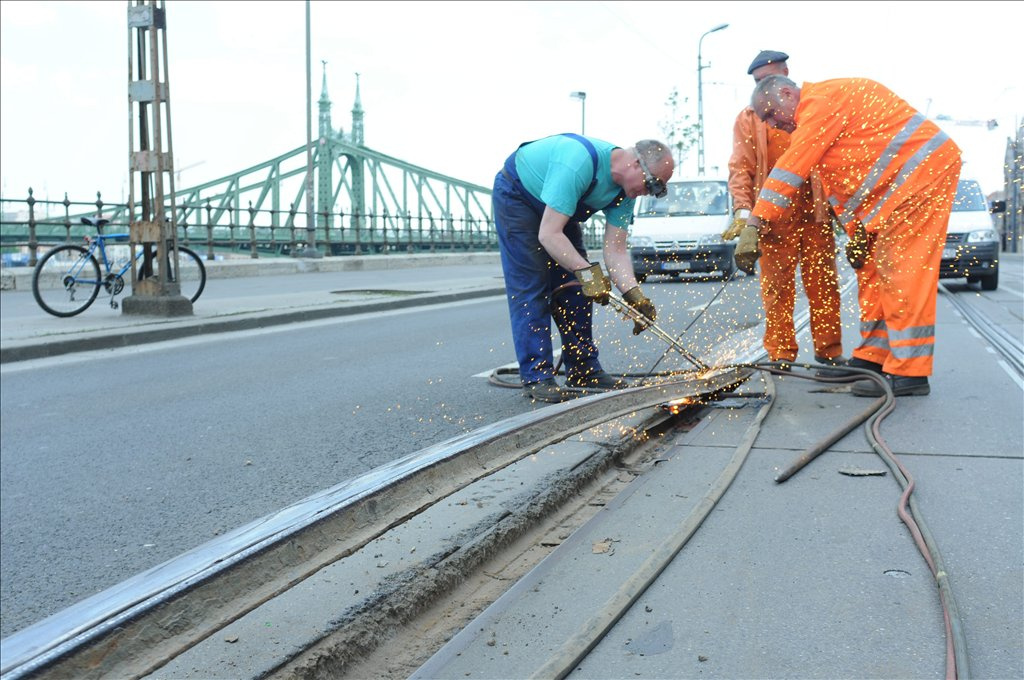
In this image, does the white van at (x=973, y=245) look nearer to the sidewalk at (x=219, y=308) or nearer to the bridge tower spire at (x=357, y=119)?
the sidewalk at (x=219, y=308)

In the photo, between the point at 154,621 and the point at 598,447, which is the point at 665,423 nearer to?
the point at 598,447

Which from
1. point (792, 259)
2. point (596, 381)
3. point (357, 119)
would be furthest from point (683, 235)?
point (357, 119)

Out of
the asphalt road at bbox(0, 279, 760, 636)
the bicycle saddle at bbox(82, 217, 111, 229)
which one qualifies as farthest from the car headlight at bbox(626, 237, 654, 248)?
the bicycle saddle at bbox(82, 217, 111, 229)

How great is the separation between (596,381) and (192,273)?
26.7ft

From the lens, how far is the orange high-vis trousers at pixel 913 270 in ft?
17.2

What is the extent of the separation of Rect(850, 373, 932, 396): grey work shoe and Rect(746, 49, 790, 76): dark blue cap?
185cm

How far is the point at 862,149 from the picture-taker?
5.37 m

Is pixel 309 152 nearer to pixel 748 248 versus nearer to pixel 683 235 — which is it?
pixel 683 235

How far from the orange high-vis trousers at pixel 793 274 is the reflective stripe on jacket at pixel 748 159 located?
31 centimetres

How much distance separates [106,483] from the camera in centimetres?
452

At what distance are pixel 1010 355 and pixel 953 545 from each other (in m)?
4.60

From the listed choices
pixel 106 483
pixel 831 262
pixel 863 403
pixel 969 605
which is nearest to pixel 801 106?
pixel 831 262

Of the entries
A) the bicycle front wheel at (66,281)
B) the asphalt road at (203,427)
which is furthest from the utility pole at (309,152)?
the asphalt road at (203,427)

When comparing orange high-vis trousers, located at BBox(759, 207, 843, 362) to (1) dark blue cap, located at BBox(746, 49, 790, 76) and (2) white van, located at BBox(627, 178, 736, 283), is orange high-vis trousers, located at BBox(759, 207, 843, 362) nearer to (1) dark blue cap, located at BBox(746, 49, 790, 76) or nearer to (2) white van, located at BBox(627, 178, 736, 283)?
(1) dark blue cap, located at BBox(746, 49, 790, 76)
